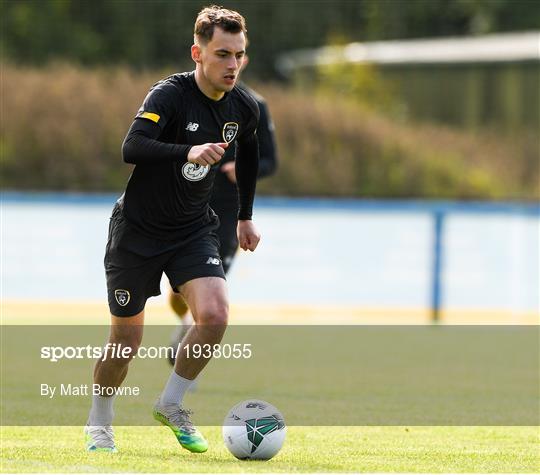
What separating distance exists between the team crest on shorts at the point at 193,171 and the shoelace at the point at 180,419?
111cm

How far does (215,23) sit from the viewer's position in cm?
658

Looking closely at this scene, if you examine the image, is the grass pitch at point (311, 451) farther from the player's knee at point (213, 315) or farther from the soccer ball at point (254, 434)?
the player's knee at point (213, 315)

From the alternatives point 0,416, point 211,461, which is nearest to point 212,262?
point 211,461

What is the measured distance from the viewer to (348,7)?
123 ft

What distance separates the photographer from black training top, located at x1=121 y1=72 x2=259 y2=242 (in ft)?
21.7

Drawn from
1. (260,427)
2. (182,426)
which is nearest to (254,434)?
(260,427)

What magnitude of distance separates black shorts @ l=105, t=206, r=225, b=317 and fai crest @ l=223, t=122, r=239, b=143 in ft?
1.76

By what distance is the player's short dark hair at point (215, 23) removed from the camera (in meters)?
6.58

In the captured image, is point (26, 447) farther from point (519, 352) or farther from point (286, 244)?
point (286, 244)

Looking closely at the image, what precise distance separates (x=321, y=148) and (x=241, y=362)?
45.8 ft

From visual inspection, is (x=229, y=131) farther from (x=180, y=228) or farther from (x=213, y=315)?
(x=213, y=315)

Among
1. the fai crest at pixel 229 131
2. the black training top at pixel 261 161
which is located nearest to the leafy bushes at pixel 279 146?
the black training top at pixel 261 161

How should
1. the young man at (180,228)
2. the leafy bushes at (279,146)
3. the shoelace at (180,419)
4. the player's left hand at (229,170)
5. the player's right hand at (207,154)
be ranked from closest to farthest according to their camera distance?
1. the player's right hand at (207,154)
2. the young man at (180,228)
3. the shoelace at (180,419)
4. the player's left hand at (229,170)
5. the leafy bushes at (279,146)

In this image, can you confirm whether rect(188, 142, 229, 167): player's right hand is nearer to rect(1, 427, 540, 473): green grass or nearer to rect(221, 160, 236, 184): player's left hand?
rect(1, 427, 540, 473): green grass
